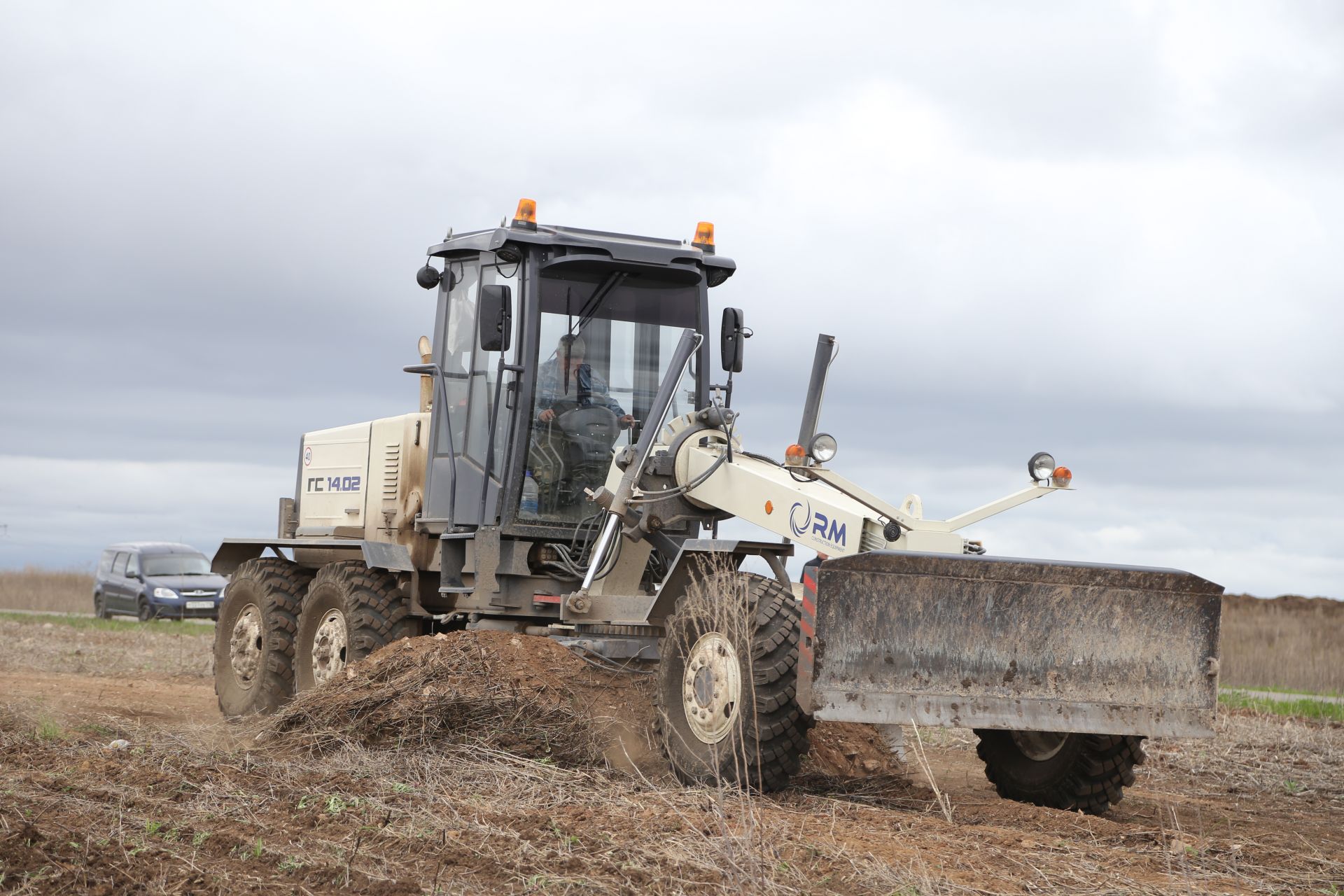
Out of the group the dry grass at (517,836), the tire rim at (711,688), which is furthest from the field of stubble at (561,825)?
the tire rim at (711,688)

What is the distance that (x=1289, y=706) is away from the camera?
18594 mm

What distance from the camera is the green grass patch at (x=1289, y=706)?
17.6 metres

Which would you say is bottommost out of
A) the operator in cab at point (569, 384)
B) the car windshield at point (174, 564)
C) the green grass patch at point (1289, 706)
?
the green grass patch at point (1289, 706)

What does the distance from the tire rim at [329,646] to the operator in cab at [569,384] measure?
8.39 feet

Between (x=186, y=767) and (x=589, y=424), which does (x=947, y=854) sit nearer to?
(x=186, y=767)

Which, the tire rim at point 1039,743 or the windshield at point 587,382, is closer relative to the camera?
the tire rim at point 1039,743

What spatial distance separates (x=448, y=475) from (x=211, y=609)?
19.3 meters

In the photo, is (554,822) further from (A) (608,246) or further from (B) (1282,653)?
(B) (1282,653)

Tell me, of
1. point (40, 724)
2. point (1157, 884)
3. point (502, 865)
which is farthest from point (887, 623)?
point (40, 724)

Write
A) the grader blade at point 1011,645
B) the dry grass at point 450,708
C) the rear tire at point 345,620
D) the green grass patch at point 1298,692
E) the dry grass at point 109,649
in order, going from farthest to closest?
1. the green grass patch at point 1298,692
2. the dry grass at point 109,649
3. the rear tire at point 345,620
4. the dry grass at point 450,708
5. the grader blade at point 1011,645

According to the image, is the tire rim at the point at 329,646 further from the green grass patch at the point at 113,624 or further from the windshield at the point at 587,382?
the green grass patch at the point at 113,624

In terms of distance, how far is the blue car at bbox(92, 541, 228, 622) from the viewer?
28.9m

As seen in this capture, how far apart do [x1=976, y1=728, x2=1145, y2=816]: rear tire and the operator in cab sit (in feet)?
11.1

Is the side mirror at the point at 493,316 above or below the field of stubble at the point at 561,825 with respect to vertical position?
above
